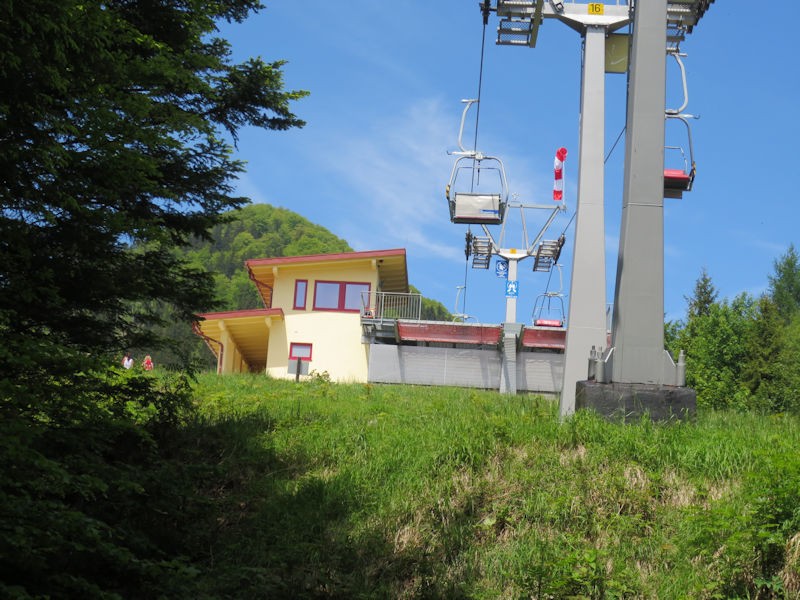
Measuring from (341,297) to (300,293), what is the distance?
5.30ft

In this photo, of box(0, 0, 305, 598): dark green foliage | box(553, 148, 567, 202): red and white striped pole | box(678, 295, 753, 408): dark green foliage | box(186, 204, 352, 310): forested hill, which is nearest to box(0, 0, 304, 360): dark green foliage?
box(0, 0, 305, 598): dark green foliage

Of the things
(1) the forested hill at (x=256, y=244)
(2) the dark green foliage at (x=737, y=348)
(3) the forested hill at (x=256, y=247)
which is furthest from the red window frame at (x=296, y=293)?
(1) the forested hill at (x=256, y=244)

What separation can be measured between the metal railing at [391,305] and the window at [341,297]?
2.39 ft

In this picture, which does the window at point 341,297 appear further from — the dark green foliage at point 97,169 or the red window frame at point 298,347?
the dark green foliage at point 97,169

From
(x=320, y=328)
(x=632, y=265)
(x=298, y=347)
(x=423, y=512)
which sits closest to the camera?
(x=423, y=512)

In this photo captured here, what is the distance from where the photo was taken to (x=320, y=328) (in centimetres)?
3119

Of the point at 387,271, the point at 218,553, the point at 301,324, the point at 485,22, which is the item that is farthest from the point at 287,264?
the point at 218,553

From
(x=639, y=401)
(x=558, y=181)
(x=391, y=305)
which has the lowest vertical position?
(x=639, y=401)

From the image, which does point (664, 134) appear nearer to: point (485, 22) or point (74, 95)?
point (485, 22)

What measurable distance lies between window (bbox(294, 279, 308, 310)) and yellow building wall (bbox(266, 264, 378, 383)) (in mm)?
121

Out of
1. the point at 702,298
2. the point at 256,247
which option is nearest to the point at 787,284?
the point at 702,298

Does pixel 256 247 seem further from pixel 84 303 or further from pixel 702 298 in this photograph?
pixel 84 303

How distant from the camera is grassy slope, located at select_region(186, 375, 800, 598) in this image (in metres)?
7.05

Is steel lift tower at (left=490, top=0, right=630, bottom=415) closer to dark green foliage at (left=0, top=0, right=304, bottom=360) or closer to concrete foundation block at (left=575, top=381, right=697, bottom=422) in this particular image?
concrete foundation block at (left=575, top=381, right=697, bottom=422)
